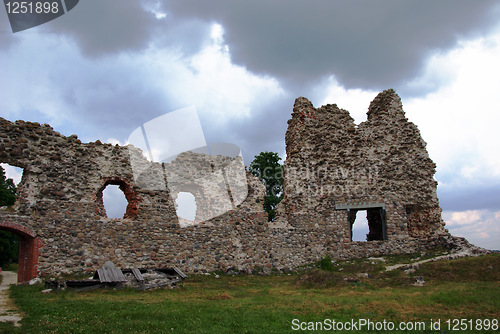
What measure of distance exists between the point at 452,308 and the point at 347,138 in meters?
13.3

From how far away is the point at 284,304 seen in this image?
31.7 feet

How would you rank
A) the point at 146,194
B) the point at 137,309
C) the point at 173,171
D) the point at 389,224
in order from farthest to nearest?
the point at 389,224
the point at 173,171
the point at 146,194
the point at 137,309

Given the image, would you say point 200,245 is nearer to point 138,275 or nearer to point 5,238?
point 138,275

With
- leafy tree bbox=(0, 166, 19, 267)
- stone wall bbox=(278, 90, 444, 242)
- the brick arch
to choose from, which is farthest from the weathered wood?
leafy tree bbox=(0, 166, 19, 267)

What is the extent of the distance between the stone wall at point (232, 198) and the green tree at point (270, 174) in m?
13.9

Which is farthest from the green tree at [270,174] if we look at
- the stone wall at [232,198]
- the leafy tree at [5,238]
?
the leafy tree at [5,238]

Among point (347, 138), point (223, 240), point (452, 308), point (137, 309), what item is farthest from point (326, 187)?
point (137, 309)

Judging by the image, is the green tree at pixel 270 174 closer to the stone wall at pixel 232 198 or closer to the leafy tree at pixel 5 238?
the stone wall at pixel 232 198

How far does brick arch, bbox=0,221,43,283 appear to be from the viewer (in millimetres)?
12656

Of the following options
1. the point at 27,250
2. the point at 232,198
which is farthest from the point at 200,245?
the point at 27,250

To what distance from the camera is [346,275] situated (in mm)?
13805

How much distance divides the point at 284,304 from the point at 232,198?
352 inches

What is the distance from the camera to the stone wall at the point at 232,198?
13555 millimetres

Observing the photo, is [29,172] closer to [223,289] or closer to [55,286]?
[55,286]
